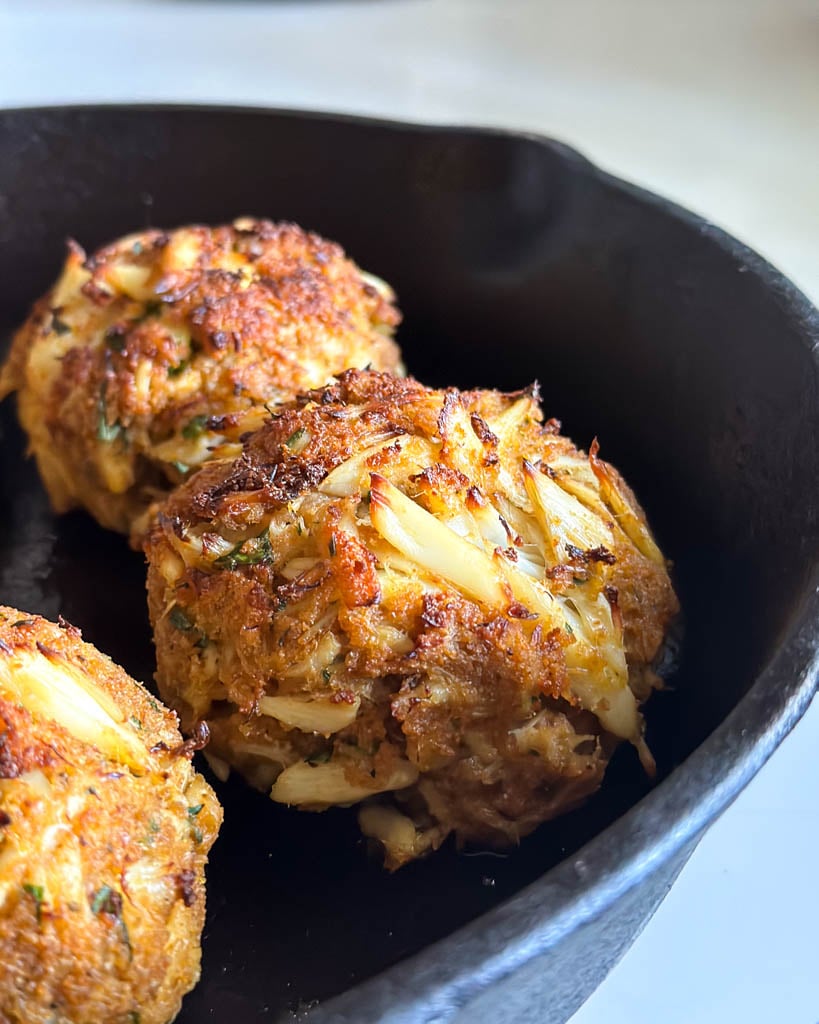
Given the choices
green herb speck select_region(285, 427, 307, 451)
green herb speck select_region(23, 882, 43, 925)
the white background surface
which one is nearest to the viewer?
green herb speck select_region(23, 882, 43, 925)

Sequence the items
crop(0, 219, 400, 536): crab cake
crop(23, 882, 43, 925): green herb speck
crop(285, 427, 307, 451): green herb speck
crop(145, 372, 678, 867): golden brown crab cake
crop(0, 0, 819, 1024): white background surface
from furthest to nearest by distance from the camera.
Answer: crop(0, 0, 819, 1024): white background surface, crop(0, 219, 400, 536): crab cake, crop(285, 427, 307, 451): green herb speck, crop(145, 372, 678, 867): golden brown crab cake, crop(23, 882, 43, 925): green herb speck

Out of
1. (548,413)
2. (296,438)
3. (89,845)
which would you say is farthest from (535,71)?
(89,845)

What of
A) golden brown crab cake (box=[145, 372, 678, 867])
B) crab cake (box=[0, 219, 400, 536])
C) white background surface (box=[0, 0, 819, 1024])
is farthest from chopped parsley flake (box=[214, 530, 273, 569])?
white background surface (box=[0, 0, 819, 1024])

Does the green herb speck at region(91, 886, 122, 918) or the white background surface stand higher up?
the white background surface

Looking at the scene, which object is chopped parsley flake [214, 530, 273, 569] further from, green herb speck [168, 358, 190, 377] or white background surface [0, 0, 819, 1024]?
white background surface [0, 0, 819, 1024]

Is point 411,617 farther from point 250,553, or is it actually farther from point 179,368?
point 179,368

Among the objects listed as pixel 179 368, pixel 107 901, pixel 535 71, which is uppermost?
pixel 535 71

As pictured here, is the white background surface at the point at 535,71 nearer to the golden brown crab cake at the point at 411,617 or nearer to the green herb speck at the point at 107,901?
the golden brown crab cake at the point at 411,617
